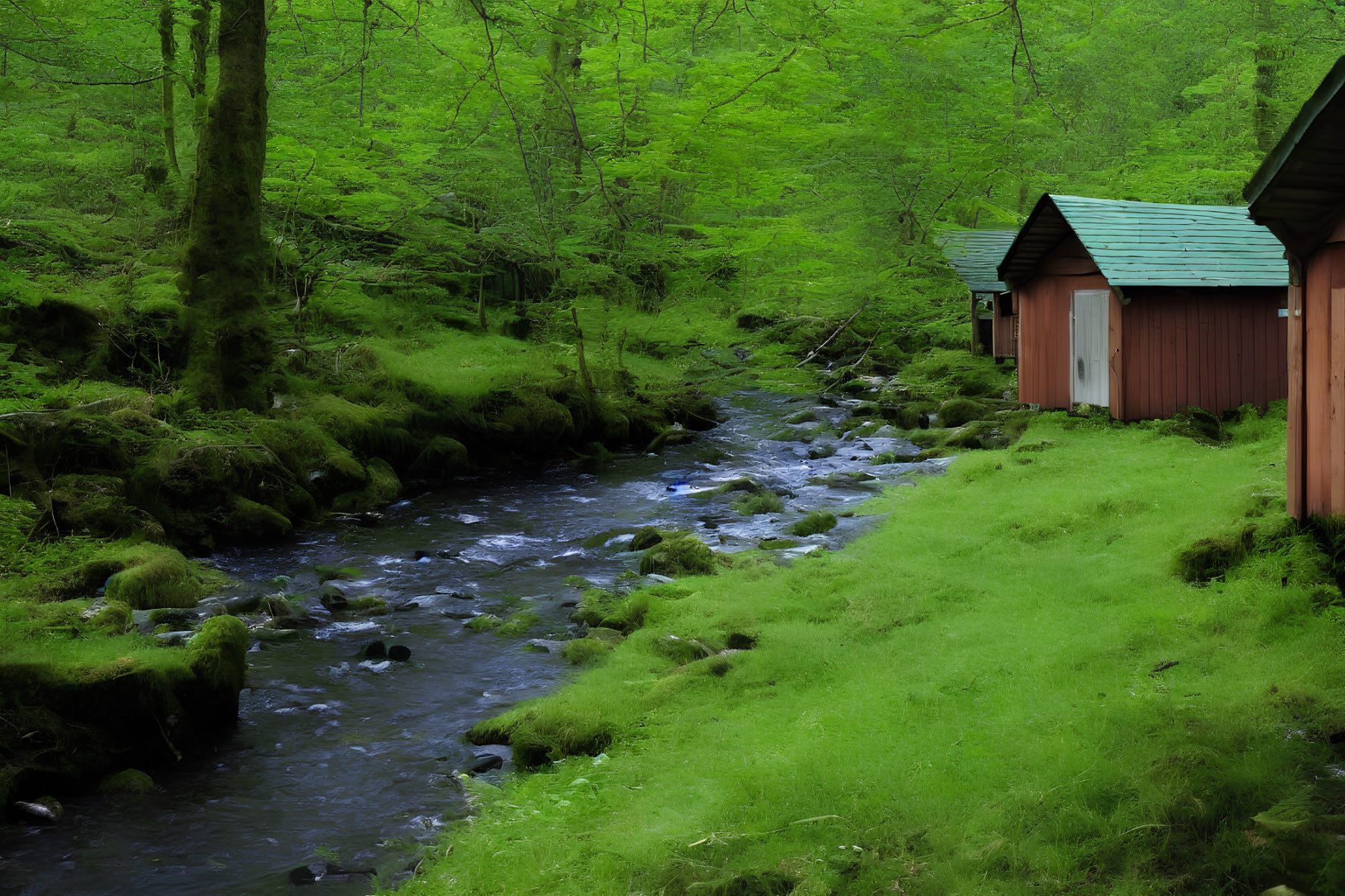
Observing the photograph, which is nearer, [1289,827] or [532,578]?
[1289,827]

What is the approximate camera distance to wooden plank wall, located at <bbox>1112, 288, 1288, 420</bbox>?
47.5 ft

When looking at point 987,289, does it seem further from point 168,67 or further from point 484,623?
point 484,623

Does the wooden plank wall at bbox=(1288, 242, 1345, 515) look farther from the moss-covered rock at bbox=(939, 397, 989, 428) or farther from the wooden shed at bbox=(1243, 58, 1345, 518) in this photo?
the moss-covered rock at bbox=(939, 397, 989, 428)

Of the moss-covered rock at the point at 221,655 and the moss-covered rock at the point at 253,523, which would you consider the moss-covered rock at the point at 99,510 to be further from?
the moss-covered rock at the point at 221,655

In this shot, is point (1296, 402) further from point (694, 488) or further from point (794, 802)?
point (694, 488)

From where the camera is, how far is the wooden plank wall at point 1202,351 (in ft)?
47.5

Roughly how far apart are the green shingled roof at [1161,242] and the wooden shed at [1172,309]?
2 centimetres

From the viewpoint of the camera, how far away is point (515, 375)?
17.4 m

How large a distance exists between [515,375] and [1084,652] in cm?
1305

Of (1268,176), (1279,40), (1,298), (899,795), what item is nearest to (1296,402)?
(1268,176)

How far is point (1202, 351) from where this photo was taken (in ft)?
47.8

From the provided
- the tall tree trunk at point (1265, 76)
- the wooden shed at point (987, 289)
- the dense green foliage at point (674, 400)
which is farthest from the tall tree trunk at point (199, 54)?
the tall tree trunk at point (1265, 76)

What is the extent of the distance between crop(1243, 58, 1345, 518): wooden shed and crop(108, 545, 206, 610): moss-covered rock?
9271 mm

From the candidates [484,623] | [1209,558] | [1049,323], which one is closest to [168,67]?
[484,623]
